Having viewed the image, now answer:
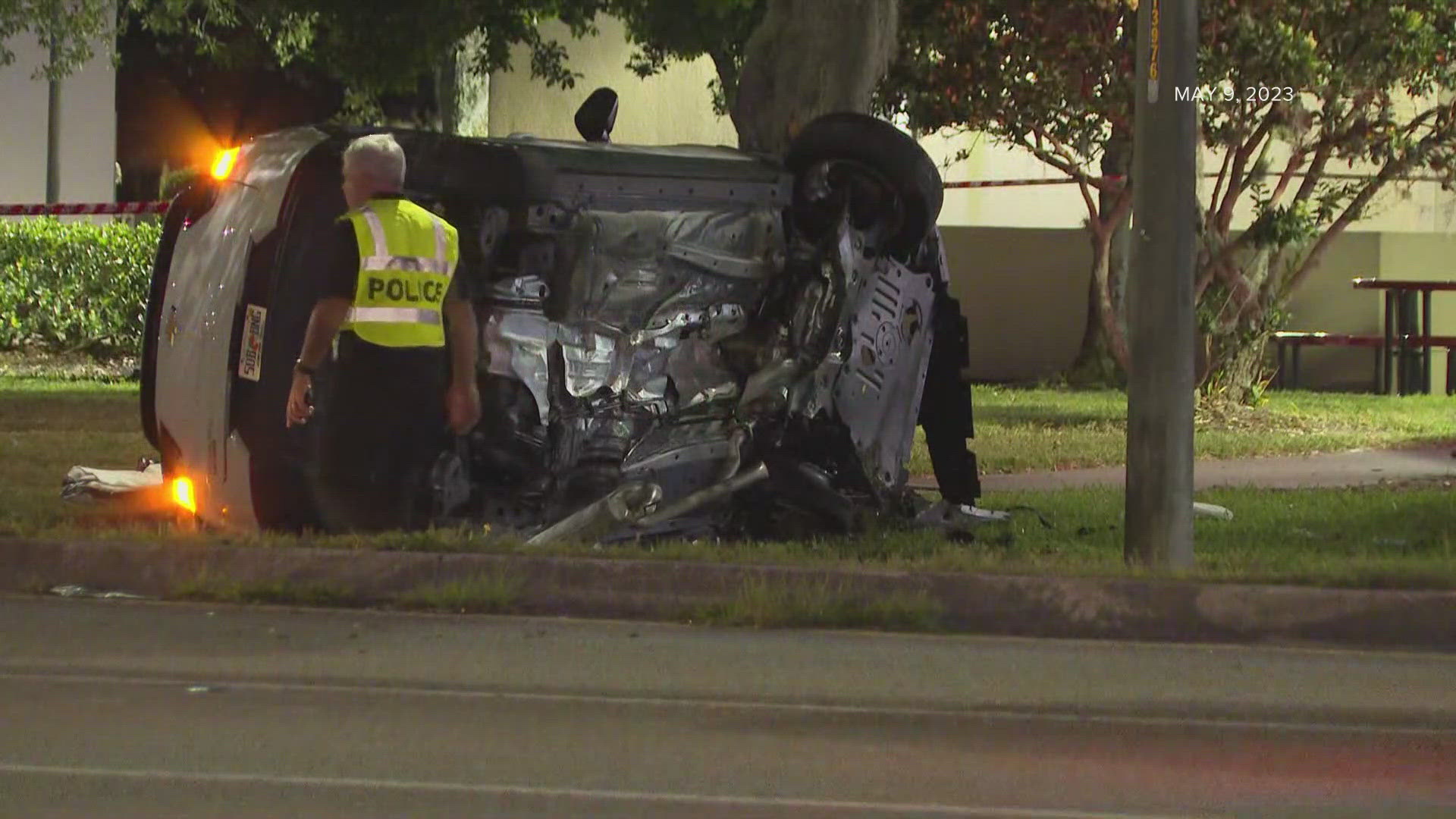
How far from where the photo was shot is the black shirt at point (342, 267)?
28.5 ft

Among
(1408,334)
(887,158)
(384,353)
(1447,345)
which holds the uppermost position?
(887,158)

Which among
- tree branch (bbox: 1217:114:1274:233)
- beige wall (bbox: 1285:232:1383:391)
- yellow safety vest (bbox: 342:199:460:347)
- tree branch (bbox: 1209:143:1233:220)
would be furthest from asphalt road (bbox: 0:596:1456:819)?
beige wall (bbox: 1285:232:1383:391)

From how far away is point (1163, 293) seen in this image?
8.78 metres

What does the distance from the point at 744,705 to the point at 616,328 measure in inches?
109

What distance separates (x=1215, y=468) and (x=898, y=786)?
29.4 ft

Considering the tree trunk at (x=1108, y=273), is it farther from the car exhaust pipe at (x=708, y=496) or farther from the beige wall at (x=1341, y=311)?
the car exhaust pipe at (x=708, y=496)

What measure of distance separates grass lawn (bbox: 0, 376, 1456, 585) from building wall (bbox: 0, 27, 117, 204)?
9461 millimetres

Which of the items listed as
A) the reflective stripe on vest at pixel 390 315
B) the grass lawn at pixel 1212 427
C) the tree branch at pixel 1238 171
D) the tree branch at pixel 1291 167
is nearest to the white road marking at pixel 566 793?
the reflective stripe on vest at pixel 390 315

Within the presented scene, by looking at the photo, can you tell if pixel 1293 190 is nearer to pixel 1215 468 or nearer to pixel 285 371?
pixel 1215 468

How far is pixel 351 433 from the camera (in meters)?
8.77

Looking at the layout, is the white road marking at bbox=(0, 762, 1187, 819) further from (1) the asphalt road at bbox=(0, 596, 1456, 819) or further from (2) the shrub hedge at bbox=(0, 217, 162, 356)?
(2) the shrub hedge at bbox=(0, 217, 162, 356)

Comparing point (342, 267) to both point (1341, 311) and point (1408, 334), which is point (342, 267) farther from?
point (1341, 311)

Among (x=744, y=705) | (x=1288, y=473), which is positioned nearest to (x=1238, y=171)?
(x=1288, y=473)

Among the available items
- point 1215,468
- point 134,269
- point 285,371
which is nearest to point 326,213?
point 285,371
